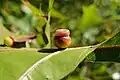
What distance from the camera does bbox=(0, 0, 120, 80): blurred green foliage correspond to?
2.31 metres

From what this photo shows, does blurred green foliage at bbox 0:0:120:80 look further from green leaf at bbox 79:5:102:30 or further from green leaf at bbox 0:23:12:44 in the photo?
green leaf at bbox 0:23:12:44

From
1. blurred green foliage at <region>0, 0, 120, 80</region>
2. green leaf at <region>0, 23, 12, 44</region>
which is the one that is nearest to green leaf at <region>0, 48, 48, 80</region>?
green leaf at <region>0, 23, 12, 44</region>

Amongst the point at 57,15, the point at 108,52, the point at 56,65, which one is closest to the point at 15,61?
the point at 56,65

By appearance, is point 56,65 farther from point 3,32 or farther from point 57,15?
point 57,15

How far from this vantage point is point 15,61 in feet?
2.65

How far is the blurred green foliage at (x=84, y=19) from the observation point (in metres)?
2.31

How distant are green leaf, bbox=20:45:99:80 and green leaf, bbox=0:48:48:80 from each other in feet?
0.05

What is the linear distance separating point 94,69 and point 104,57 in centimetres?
176

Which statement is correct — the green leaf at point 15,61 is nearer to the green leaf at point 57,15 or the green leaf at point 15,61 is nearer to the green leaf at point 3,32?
the green leaf at point 3,32

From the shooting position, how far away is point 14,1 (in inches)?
90.9

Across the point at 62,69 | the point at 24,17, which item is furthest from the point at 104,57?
the point at 24,17

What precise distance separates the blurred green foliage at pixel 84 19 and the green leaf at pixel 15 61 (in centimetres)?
136

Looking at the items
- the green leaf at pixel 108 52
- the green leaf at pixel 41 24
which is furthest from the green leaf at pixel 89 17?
the green leaf at pixel 108 52

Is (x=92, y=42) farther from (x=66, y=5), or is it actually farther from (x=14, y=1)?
(x=14, y=1)
